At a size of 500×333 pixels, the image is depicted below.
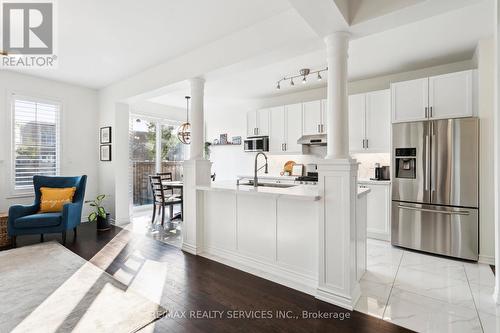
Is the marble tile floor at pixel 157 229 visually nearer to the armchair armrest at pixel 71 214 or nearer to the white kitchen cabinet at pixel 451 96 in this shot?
the armchair armrest at pixel 71 214

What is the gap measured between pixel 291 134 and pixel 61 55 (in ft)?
13.5

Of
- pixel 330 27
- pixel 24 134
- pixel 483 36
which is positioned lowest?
pixel 24 134

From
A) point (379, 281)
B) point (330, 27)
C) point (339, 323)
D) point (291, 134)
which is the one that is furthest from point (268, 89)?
point (339, 323)

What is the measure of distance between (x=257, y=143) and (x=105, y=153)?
127 inches

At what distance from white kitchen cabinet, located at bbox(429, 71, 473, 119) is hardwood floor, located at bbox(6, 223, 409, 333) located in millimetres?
2877

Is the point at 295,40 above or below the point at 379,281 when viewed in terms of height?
above

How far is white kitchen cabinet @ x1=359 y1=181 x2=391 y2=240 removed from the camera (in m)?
3.93

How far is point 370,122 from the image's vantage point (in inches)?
170

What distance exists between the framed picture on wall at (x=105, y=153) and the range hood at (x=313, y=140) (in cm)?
384

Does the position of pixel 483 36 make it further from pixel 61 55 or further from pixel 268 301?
pixel 61 55

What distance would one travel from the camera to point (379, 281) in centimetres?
264

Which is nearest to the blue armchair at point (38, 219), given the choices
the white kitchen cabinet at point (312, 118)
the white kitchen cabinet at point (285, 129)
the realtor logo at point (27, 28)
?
the realtor logo at point (27, 28)

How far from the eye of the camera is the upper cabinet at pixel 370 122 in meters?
4.16

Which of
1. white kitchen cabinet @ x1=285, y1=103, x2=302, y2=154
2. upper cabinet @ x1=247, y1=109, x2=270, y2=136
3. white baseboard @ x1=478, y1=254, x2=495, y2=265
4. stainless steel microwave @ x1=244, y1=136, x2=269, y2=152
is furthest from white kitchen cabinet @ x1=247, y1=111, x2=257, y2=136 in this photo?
white baseboard @ x1=478, y1=254, x2=495, y2=265
